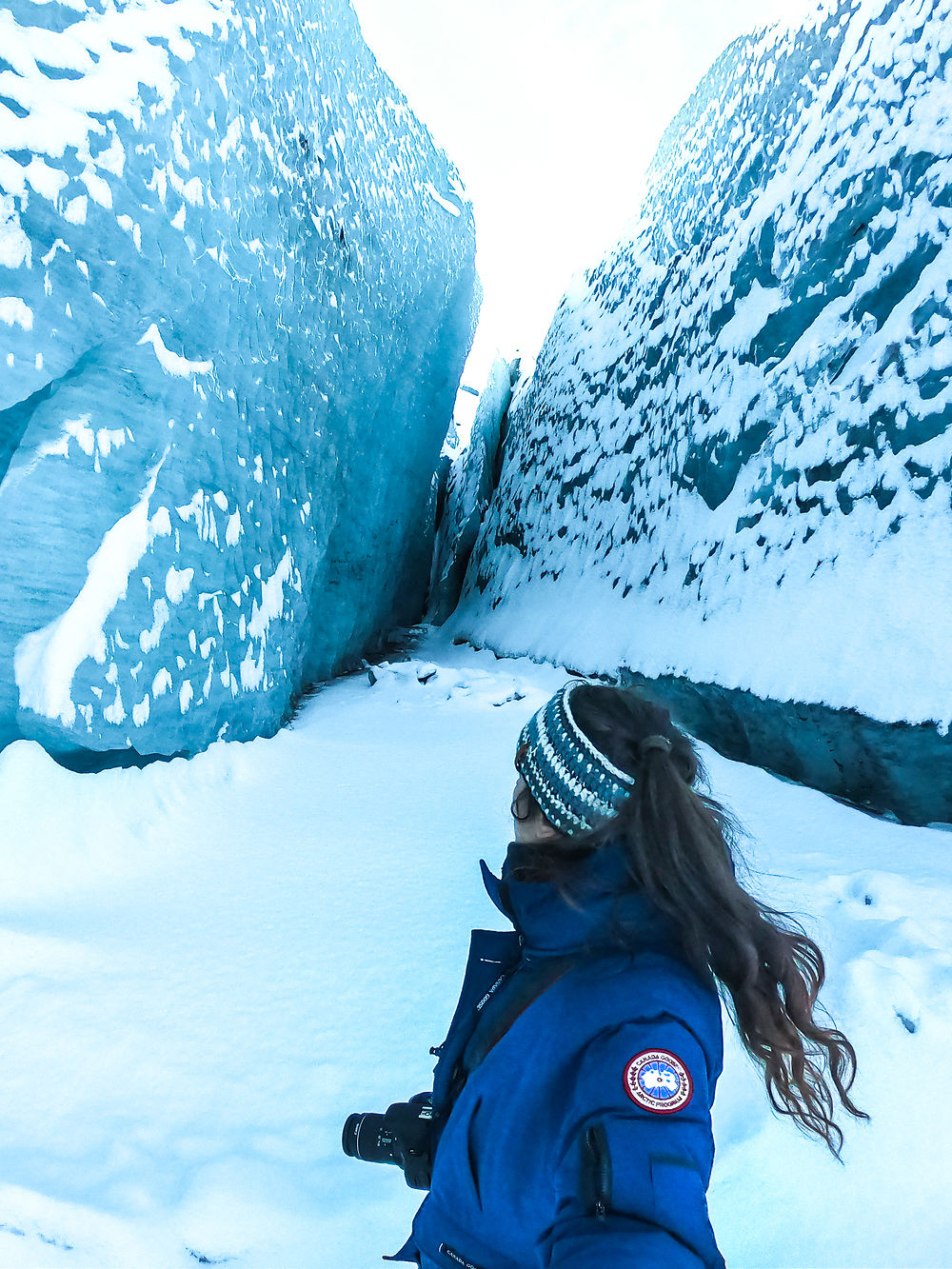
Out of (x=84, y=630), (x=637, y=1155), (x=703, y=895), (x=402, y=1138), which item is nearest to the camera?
(x=637, y=1155)

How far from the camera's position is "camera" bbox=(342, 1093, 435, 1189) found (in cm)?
85

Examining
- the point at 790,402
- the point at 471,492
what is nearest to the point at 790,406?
the point at 790,402

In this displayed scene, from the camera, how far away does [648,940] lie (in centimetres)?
67

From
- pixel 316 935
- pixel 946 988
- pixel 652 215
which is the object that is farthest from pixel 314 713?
pixel 652 215

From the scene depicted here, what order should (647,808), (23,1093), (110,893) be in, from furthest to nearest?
(110,893) → (23,1093) → (647,808)

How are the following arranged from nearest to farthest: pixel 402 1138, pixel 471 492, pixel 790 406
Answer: pixel 402 1138 < pixel 790 406 < pixel 471 492

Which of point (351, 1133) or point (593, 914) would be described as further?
point (351, 1133)

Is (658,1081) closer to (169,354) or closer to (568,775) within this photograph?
(568,775)

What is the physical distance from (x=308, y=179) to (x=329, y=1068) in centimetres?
450

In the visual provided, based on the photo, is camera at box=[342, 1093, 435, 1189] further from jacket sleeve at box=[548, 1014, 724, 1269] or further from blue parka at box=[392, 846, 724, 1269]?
jacket sleeve at box=[548, 1014, 724, 1269]

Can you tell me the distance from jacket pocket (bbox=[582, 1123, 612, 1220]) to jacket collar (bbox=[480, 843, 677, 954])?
0.16 meters

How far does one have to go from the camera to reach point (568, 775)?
76 cm

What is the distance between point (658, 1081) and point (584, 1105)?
67mm

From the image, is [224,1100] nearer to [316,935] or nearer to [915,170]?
[316,935]
